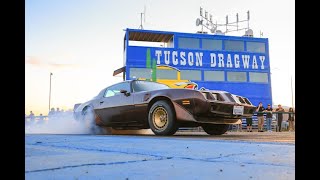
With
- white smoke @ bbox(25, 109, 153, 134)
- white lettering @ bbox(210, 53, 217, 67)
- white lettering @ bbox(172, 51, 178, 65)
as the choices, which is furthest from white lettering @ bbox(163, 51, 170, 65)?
white smoke @ bbox(25, 109, 153, 134)

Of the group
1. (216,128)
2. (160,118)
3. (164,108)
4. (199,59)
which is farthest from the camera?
(199,59)

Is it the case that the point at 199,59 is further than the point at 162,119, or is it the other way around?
the point at 199,59

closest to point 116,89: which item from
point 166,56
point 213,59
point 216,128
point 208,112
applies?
point 216,128

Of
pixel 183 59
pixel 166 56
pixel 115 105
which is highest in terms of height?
pixel 166 56

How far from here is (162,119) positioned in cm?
642

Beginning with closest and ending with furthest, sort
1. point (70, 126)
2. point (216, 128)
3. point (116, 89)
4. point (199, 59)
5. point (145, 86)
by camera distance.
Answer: point (145, 86), point (216, 128), point (116, 89), point (70, 126), point (199, 59)

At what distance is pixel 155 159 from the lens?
2539 millimetres

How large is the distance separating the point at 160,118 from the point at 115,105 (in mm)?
1334

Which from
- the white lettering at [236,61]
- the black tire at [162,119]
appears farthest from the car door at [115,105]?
the white lettering at [236,61]

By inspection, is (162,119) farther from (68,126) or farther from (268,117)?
(268,117)
